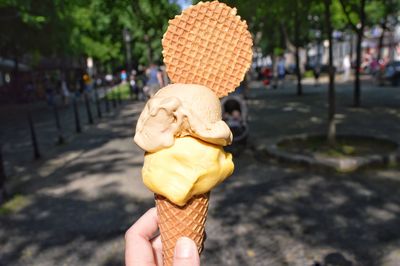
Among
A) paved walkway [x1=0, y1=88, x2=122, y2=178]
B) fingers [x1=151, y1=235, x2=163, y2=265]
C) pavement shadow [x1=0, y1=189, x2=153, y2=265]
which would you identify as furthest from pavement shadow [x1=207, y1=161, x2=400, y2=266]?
paved walkway [x1=0, y1=88, x2=122, y2=178]

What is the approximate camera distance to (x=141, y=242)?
77.8 inches

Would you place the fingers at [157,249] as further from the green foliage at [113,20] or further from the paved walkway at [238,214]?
the green foliage at [113,20]

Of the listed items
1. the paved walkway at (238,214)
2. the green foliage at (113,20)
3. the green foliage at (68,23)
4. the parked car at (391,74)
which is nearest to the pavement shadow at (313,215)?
the paved walkway at (238,214)

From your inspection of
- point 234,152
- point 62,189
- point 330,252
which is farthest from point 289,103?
point 330,252

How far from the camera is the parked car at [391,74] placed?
2241 cm

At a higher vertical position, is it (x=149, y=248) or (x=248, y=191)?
(x=149, y=248)

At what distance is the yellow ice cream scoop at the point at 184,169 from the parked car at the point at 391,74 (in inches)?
920

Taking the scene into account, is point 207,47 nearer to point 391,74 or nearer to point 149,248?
point 149,248

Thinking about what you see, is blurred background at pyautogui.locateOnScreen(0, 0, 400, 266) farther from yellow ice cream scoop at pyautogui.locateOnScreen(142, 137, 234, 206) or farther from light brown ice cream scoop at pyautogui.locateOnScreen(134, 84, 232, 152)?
light brown ice cream scoop at pyautogui.locateOnScreen(134, 84, 232, 152)

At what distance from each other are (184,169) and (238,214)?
12.9ft

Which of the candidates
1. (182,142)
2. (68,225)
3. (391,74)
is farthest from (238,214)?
(391,74)

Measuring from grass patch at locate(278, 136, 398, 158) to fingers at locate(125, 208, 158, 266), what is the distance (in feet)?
20.5

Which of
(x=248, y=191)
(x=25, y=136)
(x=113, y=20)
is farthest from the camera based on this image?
(x=113, y=20)

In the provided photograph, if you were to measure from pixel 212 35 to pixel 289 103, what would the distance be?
1572 cm
